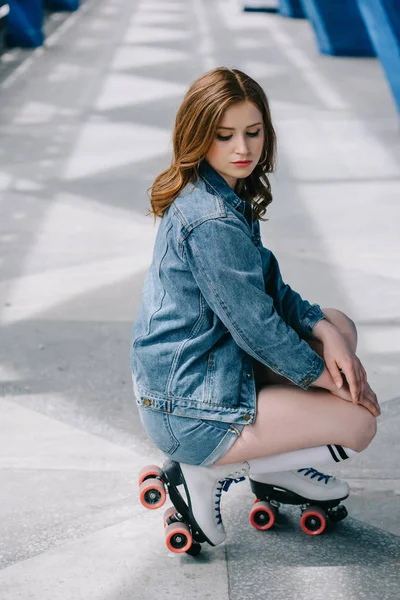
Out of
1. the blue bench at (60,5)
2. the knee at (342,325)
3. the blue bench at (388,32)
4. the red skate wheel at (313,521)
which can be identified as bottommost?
→ the blue bench at (60,5)

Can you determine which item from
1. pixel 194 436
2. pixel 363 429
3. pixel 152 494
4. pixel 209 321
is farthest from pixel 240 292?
pixel 152 494

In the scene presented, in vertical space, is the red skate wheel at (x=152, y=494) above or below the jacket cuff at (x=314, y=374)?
below

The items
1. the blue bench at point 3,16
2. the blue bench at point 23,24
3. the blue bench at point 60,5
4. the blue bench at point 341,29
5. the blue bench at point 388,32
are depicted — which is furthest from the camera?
the blue bench at point 60,5

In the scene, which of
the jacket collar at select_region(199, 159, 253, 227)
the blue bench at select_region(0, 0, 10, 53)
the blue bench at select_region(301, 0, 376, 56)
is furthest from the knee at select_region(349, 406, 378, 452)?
the blue bench at select_region(0, 0, 10, 53)

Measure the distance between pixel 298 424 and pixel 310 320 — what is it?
0.32 metres

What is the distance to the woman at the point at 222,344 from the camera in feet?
7.43

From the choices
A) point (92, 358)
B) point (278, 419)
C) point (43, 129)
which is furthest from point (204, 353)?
point (43, 129)

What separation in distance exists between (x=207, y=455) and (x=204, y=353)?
26 centimetres

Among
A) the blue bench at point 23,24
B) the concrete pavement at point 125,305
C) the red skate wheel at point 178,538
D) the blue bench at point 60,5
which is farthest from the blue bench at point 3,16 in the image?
the red skate wheel at point 178,538

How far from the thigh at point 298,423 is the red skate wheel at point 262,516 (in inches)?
11.7

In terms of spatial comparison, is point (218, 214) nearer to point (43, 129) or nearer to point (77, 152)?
point (77, 152)

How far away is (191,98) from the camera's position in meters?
2.30

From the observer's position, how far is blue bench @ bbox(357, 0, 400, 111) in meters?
7.72

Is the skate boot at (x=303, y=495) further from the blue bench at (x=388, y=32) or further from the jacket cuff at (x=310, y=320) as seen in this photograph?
the blue bench at (x=388, y=32)
